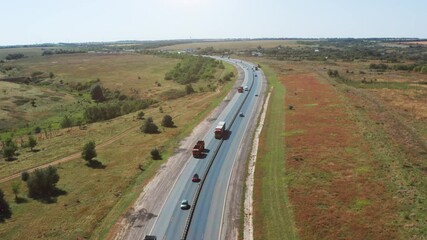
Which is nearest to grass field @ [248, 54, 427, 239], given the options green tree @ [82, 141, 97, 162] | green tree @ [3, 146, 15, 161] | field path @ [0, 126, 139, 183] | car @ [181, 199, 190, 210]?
car @ [181, 199, 190, 210]

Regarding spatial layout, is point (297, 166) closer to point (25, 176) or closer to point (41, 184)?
point (41, 184)

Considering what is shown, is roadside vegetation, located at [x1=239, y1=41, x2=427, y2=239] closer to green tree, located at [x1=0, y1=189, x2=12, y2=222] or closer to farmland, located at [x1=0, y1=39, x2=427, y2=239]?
farmland, located at [x1=0, y1=39, x2=427, y2=239]

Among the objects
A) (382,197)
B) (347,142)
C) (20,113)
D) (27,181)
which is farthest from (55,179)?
(20,113)

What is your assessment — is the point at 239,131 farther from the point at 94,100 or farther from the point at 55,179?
the point at 94,100

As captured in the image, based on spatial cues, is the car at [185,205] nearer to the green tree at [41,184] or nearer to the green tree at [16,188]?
the green tree at [41,184]

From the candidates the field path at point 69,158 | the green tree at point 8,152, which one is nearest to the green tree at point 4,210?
the field path at point 69,158

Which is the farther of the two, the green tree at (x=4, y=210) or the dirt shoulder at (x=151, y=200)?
the green tree at (x=4, y=210)

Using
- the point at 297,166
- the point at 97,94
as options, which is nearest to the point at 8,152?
the point at 297,166
